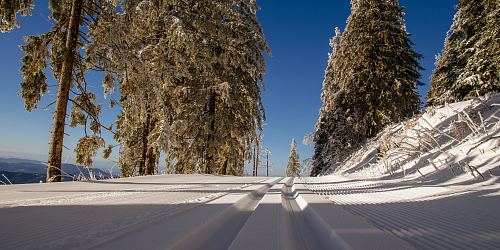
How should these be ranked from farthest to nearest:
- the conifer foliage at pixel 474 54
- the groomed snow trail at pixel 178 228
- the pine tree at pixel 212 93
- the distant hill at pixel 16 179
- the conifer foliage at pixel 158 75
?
the conifer foliage at pixel 474 54 → the pine tree at pixel 212 93 → the conifer foliage at pixel 158 75 → the distant hill at pixel 16 179 → the groomed snow trail at pixel 178 228

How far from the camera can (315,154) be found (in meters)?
16.0

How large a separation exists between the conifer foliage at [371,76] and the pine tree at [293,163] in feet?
58.7

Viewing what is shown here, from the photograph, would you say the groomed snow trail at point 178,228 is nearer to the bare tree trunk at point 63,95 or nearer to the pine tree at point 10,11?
the bare tree trunk at point 63,95

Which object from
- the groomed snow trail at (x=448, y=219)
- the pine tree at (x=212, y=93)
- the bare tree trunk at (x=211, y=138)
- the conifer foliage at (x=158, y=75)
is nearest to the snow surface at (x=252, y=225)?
the groomed snow trail at (x=448, y=219)

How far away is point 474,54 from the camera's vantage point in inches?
472

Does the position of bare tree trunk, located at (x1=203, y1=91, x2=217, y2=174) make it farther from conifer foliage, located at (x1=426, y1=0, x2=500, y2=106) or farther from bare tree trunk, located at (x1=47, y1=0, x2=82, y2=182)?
conifer foliage, located at (x1=426, y1=0, x2=500, y2=106)

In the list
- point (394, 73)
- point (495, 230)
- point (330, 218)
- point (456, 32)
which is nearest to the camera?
point (495, 230)

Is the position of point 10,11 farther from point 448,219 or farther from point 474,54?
point 474,54

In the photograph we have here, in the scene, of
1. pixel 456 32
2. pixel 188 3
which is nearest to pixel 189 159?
pixel 188 3

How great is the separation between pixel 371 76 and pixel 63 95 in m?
12.8

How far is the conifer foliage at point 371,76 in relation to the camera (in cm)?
1099

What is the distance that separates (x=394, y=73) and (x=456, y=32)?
8960 millimetres

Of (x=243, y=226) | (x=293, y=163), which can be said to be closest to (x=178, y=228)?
(x=243, y=226)

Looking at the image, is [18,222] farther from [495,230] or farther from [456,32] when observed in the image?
[456,32]
